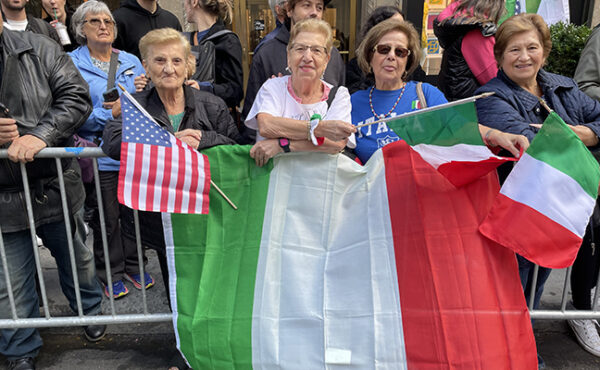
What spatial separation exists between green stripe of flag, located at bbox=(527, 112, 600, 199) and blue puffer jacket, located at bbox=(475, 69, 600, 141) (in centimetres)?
43

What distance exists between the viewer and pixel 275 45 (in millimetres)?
3896

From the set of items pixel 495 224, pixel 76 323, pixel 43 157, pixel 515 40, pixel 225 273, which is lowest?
pixel 76 323

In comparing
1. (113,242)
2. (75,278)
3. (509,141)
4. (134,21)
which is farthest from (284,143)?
(134,21)

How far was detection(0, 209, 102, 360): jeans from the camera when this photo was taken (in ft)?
11.0

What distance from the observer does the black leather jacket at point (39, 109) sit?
3.11 metres

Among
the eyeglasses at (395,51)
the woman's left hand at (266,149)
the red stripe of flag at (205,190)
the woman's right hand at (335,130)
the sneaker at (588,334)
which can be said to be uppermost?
the eyeglasses at (395,51)

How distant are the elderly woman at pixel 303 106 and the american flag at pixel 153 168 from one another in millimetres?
406

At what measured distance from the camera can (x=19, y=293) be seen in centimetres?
340

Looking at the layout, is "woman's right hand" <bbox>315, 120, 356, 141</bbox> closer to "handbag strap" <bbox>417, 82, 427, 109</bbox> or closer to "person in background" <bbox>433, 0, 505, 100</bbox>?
"handbag strap" <bbox>417, 82, 427, 109</bbox>

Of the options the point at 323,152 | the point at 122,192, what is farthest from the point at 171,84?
the point at 323,152

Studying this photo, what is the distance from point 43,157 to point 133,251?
168 centimetres

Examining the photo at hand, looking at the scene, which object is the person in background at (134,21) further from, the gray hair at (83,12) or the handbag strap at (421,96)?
the handbag strap at (421,96)

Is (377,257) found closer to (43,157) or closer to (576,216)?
(576,216)

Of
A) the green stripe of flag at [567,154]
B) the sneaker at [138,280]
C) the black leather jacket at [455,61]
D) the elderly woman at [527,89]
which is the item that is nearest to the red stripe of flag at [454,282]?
the green stripe of flag at [567,154]
